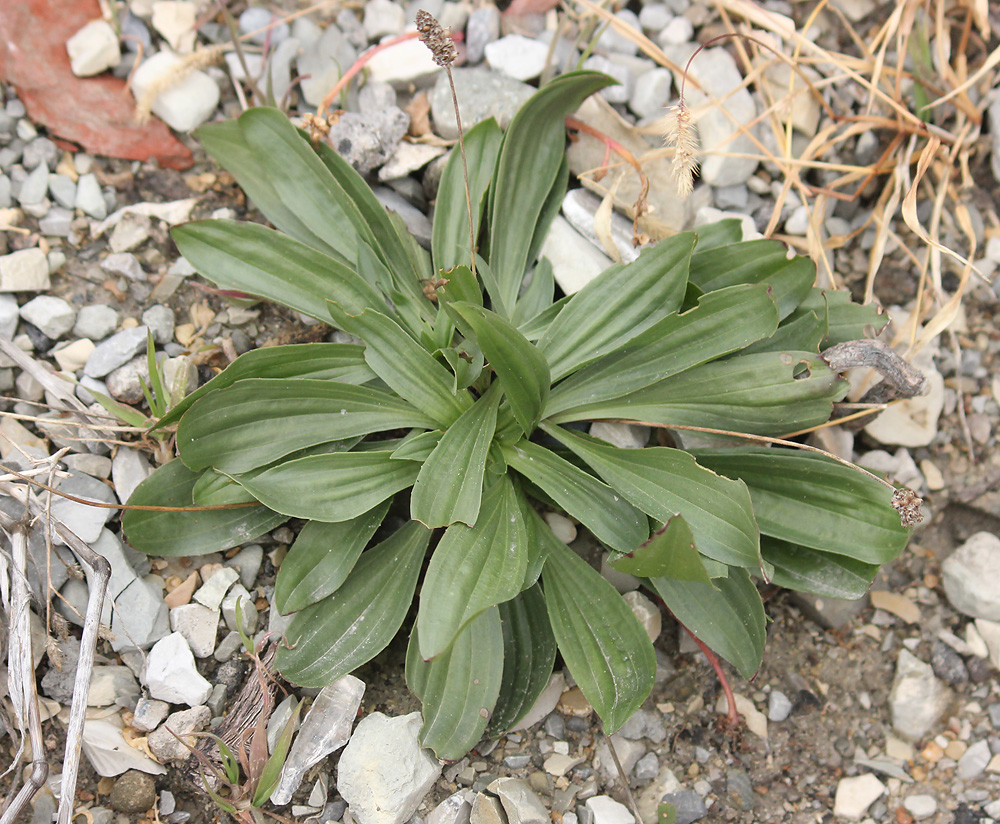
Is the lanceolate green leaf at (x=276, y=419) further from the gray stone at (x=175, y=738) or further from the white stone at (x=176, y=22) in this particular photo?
the white stone at (x=176, y=22)

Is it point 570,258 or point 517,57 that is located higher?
point 517,57

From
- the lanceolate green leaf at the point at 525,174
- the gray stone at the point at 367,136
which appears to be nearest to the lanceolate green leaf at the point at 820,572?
Answer: the lanceolate green leaf at the point at 525,174

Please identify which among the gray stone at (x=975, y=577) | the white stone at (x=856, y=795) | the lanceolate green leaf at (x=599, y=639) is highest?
the lanceolate green leaf at (x=599, y=639)

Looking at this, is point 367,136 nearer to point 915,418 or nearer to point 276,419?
point 276,419

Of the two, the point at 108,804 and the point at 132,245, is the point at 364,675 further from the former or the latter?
the point at 132,245

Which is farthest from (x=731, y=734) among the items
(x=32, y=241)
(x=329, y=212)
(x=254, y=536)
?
(x=32, y=241)

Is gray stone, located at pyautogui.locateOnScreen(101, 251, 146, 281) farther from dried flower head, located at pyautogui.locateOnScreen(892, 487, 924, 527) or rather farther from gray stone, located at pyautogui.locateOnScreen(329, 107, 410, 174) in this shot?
dried flower head, located at pyautogui.locateOnScreen(892, 487, 924, 527)

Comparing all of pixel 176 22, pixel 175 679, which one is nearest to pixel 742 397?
pixel 175 679
